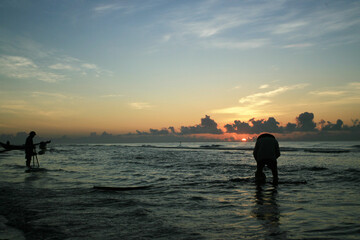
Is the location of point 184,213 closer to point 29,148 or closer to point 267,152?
point 267,152

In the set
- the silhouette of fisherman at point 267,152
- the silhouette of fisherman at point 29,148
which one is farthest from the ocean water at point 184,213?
the silhouette of fisherman at point 29,148

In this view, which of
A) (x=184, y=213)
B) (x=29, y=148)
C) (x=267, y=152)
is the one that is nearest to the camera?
(x=184, y=213)

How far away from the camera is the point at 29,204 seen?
7992mm

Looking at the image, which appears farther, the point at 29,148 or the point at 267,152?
the point at 29,148

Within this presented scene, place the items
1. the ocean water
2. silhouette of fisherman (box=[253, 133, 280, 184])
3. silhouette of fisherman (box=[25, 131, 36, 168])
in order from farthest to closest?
silhouette of fisherman (box=[25, 131, 36, 168]) → silhouette of fisherman (box=[253, 133, 280, 184]) → the ocean water

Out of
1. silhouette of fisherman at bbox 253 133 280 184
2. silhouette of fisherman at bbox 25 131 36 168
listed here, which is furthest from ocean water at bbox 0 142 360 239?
silhouette of fisherman at bbox 25 131 36 168

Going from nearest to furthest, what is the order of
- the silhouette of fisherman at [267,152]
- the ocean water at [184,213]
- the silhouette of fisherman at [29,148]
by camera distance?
the ocean water at [184,213]
the silhouette of fisherman at [267,152]
the silhouette of fisherman at [29,148]

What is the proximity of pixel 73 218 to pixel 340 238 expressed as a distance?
5678 millimetres

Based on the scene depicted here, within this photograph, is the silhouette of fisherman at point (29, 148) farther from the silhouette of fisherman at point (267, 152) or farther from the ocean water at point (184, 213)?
the silhouette of fisherman at point (267, 152)

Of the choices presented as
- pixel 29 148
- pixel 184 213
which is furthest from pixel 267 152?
pixel 29 148

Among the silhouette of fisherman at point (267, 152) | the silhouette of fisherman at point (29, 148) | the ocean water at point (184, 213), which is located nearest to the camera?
the ocean water at point (184, 213)

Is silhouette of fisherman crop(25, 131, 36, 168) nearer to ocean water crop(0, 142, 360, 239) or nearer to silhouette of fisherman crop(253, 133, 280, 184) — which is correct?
ocean water crop(0, 142, 360, 239)

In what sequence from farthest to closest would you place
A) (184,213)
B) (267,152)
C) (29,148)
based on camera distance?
(29,148), (267,152), (184,213)

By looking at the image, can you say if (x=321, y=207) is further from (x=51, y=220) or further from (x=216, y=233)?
(x=51, y=220)
